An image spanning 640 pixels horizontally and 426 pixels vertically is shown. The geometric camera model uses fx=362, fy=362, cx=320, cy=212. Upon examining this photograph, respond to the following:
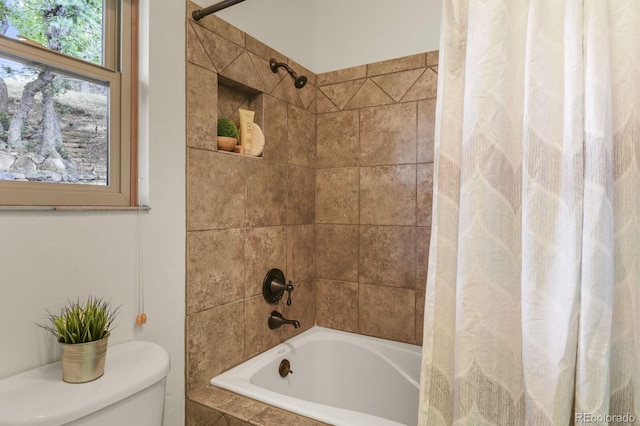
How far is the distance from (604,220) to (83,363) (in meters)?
1.30

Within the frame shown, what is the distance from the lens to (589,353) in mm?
797

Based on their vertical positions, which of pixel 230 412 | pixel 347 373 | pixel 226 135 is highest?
pixel 226 135

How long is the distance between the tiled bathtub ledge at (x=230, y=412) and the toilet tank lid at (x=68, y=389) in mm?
355

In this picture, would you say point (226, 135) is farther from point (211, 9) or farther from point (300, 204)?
point (300, 204)

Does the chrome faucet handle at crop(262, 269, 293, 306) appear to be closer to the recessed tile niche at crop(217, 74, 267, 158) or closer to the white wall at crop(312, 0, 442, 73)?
the recessed tile niche at crop(217, 74, 267, 158)

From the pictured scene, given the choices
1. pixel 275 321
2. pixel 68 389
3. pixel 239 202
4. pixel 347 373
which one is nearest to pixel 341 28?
pixel 239 202

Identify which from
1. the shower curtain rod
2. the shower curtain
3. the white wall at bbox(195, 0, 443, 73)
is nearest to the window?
the shower curtain rod

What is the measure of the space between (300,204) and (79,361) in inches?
52.3

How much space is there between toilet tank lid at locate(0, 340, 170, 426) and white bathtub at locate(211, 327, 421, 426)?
2.00 feet

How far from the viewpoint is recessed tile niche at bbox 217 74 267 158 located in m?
1.70

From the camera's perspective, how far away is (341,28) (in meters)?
2.14

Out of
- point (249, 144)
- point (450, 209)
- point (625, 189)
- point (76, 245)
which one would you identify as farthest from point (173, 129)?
point (625, 189)

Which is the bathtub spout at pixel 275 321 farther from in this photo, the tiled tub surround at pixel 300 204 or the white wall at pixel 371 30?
the white wall at pixel 371 30

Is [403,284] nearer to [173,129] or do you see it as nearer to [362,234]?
[362,234]
